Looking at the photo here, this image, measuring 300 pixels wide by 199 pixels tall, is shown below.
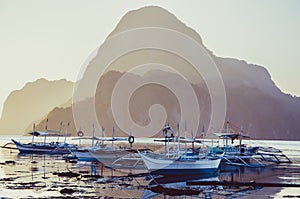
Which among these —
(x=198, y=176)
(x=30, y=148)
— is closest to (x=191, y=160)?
(x=198, y=176)

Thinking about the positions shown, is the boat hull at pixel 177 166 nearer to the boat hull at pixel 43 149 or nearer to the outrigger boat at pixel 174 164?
the outrigger boat at pixel 174 164

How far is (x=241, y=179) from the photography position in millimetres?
47375

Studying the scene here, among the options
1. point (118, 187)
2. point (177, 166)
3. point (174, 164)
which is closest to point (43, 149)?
point (177, 166)

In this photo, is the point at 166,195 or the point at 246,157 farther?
the point at 246,157

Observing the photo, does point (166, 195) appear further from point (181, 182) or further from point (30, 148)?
point (30, 148)

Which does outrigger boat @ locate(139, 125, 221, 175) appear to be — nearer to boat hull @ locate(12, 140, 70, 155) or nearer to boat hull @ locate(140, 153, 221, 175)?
boat hull @ locate(140, 153, 221, 175)

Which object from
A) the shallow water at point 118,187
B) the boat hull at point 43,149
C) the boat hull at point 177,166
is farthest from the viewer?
the boat hull at point 43,149

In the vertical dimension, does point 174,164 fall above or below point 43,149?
below

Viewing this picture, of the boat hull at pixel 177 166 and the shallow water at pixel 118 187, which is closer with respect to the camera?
the shallow water at pixel 118 187

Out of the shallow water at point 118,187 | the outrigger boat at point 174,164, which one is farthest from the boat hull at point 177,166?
the shallow water at point 118,187

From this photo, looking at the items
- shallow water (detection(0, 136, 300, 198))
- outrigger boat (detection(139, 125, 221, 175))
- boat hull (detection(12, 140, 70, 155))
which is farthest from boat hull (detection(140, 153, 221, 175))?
boat hull (detection(12, 140, 70, 155))

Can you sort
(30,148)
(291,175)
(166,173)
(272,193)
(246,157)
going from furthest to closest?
(30,148)
(246,157)
(291,175)
(166,173)
(272,193)

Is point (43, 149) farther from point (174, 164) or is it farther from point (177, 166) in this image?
point (174, 164)

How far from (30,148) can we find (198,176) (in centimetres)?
5595
